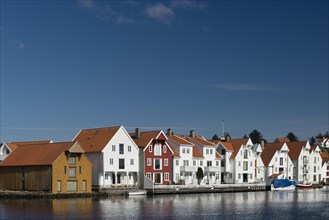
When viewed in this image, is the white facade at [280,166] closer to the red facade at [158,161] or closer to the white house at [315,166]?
the white house at [315,166]

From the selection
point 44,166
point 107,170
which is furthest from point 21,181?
point 107,170

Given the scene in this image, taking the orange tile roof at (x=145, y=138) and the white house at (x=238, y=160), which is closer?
the orange tile roof at (x=145, y=138)

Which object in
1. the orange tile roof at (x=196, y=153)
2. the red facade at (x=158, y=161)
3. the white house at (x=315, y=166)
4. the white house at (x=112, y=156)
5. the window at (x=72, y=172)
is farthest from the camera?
the white house at (x=315, y=166)

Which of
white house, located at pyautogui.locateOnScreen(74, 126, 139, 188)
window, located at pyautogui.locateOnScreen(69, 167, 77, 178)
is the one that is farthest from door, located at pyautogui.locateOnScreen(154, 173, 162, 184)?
window, located at pyautogui.locateOnScreen(69, 167, 77, 178)

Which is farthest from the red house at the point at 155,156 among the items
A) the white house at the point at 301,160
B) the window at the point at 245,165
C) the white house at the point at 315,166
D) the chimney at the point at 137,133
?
the white house at the point at 315,166

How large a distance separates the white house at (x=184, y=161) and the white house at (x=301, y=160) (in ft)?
127

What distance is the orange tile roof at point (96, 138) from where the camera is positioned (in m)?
84.6

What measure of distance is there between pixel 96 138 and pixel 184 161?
16.7 m

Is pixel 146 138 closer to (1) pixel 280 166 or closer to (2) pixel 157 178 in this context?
(2) pixel 157 178

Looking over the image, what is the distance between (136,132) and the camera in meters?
93.1

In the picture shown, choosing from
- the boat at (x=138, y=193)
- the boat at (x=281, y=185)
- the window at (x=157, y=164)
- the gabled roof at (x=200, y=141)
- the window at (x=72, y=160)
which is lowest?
the boat at (x=281, y=185)

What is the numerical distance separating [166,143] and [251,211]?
35.0m

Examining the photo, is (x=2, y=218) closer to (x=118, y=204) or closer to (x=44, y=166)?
(x=118, y=204)

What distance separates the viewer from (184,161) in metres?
96.4
